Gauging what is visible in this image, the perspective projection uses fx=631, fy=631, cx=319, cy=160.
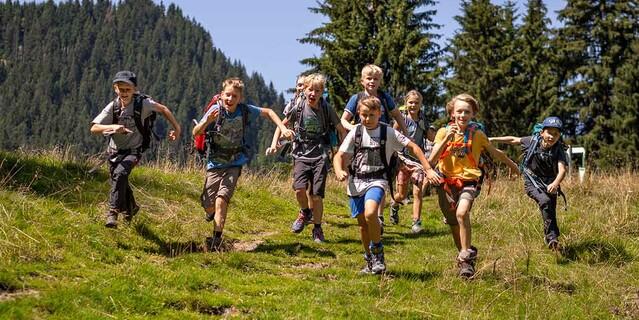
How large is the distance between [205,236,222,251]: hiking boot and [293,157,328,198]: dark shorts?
1.50 metres

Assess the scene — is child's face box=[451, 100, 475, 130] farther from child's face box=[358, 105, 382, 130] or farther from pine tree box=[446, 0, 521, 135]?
pine tree box=[446, 0, 521, 135]

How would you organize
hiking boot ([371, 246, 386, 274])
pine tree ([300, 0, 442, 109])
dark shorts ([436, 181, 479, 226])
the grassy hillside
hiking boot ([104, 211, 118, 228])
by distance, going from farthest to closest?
pine tree ([300, 0, 442, 109]), hiking boot ([104, 211, 118, 228]), dark shorts ([436, 181, 479, 226]), hiking boot ([371, 246, 386, 274]), the grassy hillside

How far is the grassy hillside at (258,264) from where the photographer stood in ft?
16.6

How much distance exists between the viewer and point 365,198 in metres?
6.28

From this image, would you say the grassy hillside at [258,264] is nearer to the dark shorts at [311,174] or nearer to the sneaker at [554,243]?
the sneaker at [554,243]

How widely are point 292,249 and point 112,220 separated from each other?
2.13 metres

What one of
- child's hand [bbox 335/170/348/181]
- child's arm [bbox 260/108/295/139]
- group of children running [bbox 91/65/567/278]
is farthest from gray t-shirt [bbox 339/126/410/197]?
child's arm [bbox 260/108/295/139]

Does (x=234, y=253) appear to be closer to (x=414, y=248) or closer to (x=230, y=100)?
(x=230, y=100)

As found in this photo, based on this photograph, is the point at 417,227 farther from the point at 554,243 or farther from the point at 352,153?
the point at 352,153

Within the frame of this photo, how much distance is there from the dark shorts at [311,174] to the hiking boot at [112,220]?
2.38 metres

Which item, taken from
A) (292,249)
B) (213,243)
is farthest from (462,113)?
(213,243)

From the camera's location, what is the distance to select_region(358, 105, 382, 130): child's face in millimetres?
6434

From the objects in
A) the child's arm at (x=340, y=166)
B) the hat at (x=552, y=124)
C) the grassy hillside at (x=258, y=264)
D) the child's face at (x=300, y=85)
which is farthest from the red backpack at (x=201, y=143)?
the hat at (x=552, y=124)

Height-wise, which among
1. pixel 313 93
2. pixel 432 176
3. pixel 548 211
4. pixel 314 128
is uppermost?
pixel 313 93
